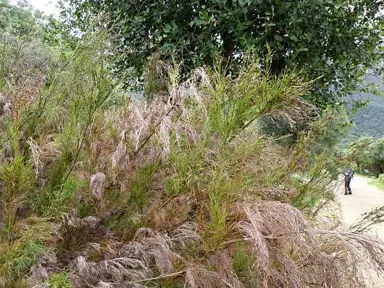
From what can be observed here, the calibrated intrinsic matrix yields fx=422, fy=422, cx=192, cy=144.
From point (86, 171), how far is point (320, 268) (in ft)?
3.53

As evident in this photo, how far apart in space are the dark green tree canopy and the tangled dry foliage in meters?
1.23

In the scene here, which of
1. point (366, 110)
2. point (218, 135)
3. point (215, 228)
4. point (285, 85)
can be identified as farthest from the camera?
point (366, 110)

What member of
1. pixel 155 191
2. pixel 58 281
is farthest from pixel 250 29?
pixel 58 281

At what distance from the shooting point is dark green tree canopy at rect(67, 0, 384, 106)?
3.22m

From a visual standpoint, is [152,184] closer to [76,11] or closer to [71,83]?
[71,83]

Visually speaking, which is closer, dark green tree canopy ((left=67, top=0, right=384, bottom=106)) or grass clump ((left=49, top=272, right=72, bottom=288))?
grass clump ((left=49, top=272, right=72, bottom=288))

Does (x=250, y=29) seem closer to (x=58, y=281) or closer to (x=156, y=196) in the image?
(x=156, y=196)

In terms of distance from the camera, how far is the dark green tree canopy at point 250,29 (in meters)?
3.22

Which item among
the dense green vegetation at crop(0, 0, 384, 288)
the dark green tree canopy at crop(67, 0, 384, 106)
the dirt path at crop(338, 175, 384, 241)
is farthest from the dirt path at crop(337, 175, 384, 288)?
the dark green tree canopy at crop(67, 0, 384, 106)

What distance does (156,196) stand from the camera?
77.4 inches

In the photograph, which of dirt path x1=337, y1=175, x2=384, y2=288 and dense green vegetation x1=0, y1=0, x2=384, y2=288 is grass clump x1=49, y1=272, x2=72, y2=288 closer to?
dense green vegetation x1=0, y1=0, x2=384, y2=288

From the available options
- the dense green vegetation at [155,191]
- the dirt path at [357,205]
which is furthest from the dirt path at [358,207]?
the dense green vegetation at [155,191]

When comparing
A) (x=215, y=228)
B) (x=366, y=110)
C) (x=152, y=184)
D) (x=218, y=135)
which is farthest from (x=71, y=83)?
(x=366, y=110)

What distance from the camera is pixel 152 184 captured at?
196cm
